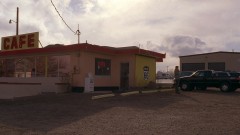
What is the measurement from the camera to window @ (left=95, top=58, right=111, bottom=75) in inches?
967

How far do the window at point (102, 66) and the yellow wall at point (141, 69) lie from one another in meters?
2.18

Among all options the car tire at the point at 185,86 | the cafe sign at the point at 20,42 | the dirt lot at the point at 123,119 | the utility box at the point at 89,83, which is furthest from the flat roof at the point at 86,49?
the dirt lot at the point at 123,119

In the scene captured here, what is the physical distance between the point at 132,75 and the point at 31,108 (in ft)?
36.1

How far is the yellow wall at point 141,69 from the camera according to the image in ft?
85.0

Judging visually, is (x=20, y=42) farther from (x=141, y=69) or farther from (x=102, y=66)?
(x=141, y=69)

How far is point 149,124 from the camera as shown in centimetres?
1091

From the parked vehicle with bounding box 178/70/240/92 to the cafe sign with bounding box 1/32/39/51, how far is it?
1166 centimetres

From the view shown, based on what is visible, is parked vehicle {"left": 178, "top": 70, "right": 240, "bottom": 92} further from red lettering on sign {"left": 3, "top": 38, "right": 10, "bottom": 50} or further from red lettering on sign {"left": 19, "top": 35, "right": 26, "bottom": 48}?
red lettering on sign {"left": 3, "top": 38, "right": 10, "bottom": 50}

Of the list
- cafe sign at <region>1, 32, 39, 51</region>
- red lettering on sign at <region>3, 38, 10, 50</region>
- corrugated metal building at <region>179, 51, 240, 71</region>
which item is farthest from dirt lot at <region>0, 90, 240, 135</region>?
corrugated metal building at <region>179, 51, 240, 71</region>

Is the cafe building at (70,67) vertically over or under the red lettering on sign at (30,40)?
under

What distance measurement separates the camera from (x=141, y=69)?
26453mm

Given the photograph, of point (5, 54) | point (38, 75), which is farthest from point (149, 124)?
point (5, 54)

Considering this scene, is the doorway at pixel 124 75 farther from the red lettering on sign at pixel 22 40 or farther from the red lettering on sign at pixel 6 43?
the red lettering on sign at pixel 6 43

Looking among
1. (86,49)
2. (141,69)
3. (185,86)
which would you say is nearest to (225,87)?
(185,86)
